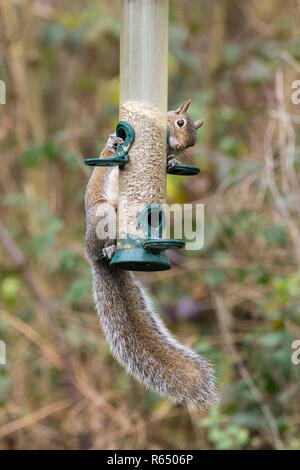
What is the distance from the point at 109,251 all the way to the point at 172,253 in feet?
6.20

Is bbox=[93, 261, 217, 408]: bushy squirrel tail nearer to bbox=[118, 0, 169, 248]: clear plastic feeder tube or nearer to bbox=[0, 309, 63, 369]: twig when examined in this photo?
bbox=[118, 0, 169, 248]: clear plastic feeder tube

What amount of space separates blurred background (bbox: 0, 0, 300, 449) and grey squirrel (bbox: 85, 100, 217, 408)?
75 cm

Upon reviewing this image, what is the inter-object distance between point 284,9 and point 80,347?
2797 millimetres

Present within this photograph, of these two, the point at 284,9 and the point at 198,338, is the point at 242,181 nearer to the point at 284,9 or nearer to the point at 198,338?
the point at 198,338

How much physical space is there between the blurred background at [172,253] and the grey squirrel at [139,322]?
29.5 inches

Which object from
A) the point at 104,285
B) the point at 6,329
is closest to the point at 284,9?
the point at 6,329

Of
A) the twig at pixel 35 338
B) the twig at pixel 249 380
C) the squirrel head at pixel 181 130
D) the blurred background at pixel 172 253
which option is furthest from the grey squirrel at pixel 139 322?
the twig at pixel 35 338

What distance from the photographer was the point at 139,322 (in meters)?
2.22

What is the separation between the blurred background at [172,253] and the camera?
343 centimetres

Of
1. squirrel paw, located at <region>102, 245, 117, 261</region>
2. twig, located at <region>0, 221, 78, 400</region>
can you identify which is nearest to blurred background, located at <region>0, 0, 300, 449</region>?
twig, located at <region>0, 221, 78, 400</region>

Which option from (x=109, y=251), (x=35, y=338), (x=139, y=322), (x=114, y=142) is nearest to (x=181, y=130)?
(x=114, y=142)

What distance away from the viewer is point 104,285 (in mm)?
2248

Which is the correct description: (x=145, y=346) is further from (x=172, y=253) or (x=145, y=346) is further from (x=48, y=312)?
(x=172, y=253)

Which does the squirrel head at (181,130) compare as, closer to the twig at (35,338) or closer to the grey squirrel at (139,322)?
the grey squirrel at (139,322)
